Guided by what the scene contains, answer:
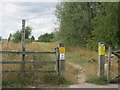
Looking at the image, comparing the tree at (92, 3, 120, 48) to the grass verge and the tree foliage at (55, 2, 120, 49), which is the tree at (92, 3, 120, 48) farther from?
the grass verge

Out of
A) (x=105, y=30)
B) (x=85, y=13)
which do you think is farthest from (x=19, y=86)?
(x=85, y=13)

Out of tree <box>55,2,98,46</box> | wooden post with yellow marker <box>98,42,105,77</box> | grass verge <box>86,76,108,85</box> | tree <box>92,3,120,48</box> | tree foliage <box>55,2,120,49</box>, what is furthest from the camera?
tree <box>55,2,98,46</box>

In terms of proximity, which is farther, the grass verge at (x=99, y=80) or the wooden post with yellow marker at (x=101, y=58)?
the wooden post with yellow marker at (x=101, y=58)

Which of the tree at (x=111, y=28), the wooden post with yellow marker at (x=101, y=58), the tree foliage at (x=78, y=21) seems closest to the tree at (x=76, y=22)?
the tree foliage at (x=78, y=21)

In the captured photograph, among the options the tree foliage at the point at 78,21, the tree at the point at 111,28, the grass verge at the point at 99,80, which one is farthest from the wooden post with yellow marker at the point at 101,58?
the tree foliage at the point at 78,21

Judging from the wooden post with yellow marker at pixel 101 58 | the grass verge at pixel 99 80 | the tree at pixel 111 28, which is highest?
the tree at pixel 111 28

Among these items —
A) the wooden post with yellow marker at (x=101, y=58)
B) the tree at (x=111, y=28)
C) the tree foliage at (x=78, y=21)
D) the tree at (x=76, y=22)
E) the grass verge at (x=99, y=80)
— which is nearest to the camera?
the grass verge at (x=99, y=80)

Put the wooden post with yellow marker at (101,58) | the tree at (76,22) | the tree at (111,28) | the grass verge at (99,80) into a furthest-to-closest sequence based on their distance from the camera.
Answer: the tree at (76,22)
the tree at (111,28)
the wooden post with yellow marker at (101,58)
the grass verge at (99,80)

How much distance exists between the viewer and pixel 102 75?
24.7 feet

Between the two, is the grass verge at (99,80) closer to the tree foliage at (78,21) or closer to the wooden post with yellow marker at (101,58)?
the wooden post with yellow marker at (101,58)

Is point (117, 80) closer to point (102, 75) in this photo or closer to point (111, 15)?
point (102, 75)

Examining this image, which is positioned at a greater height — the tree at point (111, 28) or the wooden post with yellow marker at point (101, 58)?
the tree at point (111, 28)

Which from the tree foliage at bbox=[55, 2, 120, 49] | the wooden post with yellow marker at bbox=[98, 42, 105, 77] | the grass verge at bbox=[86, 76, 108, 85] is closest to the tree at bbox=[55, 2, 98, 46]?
the tree foliage at bbox=[55, 2, 120, 49]

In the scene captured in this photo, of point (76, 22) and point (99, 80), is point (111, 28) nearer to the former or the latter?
point (76, 22)
